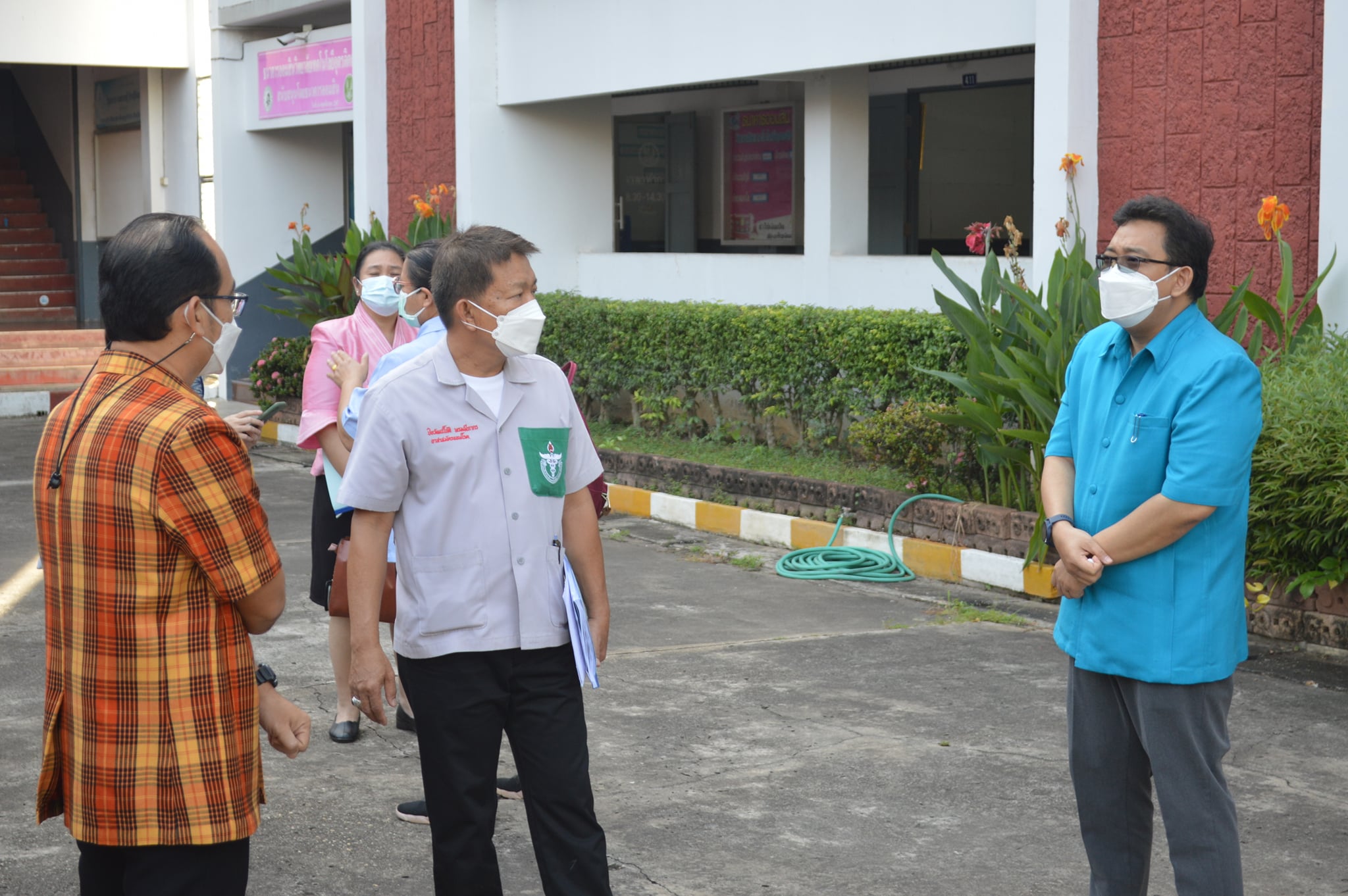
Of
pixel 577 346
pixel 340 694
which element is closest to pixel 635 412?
pixel 577 346

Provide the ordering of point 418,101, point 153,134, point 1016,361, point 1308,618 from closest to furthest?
point 1308,618, point 1016,361, point 418,101, point 153,134

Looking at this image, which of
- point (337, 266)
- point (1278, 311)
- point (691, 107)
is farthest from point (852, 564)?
point (691, 107)

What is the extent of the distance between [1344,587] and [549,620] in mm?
4312

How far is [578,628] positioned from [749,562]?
207 inches

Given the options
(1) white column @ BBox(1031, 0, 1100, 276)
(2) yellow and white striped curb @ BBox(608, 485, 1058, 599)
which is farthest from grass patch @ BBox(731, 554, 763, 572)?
(1) white column @ BBox(1031, 0, 1100, 276)

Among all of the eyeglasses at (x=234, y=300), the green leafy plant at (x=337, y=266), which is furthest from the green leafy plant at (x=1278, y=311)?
the green leafy plant at (x=337, y=266)

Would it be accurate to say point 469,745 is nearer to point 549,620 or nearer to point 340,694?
point 549,620

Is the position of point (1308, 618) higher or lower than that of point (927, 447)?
lower

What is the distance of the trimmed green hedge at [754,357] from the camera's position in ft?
29.9

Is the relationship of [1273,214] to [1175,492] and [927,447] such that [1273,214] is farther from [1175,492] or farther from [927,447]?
[1175,492]

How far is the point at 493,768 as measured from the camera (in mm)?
3297

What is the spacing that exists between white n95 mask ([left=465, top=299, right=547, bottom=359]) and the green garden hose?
4.98 metres

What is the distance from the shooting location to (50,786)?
263 cm

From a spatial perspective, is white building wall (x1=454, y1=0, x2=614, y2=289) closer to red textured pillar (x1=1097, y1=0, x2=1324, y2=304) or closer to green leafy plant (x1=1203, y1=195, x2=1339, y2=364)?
red textured pillar (x1=1097, y1=0, x2=1324, y2=304)
